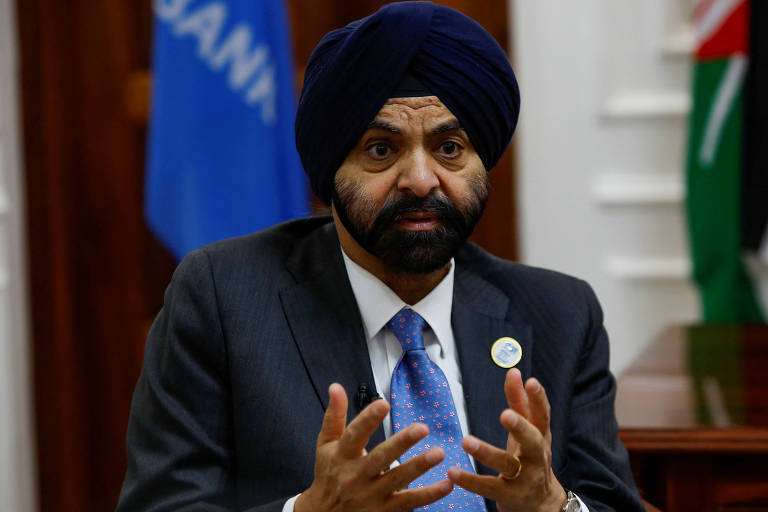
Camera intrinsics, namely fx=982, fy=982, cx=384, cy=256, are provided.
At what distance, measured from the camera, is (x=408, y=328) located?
5.17ft

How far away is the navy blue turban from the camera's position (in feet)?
4.75

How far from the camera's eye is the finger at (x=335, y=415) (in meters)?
1.25

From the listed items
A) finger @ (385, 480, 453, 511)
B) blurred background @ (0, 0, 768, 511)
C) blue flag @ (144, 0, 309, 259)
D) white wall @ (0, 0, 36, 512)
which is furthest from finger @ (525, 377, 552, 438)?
white wall @ (0, 0, 36, 512)

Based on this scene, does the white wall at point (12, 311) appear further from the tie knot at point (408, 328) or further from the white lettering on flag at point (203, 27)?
the tie knot at point (408, 328)

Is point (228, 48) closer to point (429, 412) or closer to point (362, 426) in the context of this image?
point (429, 412)

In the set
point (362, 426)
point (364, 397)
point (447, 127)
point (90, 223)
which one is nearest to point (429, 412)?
point (364, 397)

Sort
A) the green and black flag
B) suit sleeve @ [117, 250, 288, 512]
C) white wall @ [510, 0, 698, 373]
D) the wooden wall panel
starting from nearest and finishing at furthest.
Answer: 1. suit sleeve @ [117, 250, 288, 512]
2. the green and black flag
3. white wall @ [510, 0, 698, 373]
4. the wooden wall panel

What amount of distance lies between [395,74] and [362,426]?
0.54 m

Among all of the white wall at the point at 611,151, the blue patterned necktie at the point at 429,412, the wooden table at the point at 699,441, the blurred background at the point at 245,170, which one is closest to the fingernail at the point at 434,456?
the blue patterned necktie at the point at 429,412

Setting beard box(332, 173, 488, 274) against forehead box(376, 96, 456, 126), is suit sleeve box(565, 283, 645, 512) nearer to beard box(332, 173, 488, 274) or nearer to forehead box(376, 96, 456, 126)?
beard box(332, 173, 488, 274)

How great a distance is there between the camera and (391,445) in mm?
1204

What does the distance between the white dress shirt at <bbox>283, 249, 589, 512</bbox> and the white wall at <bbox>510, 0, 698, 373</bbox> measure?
6.60ft

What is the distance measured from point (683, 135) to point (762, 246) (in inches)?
19.4

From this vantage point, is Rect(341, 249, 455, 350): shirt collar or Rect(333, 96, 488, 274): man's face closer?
Rect(333, 96, 488, 274): man's face
